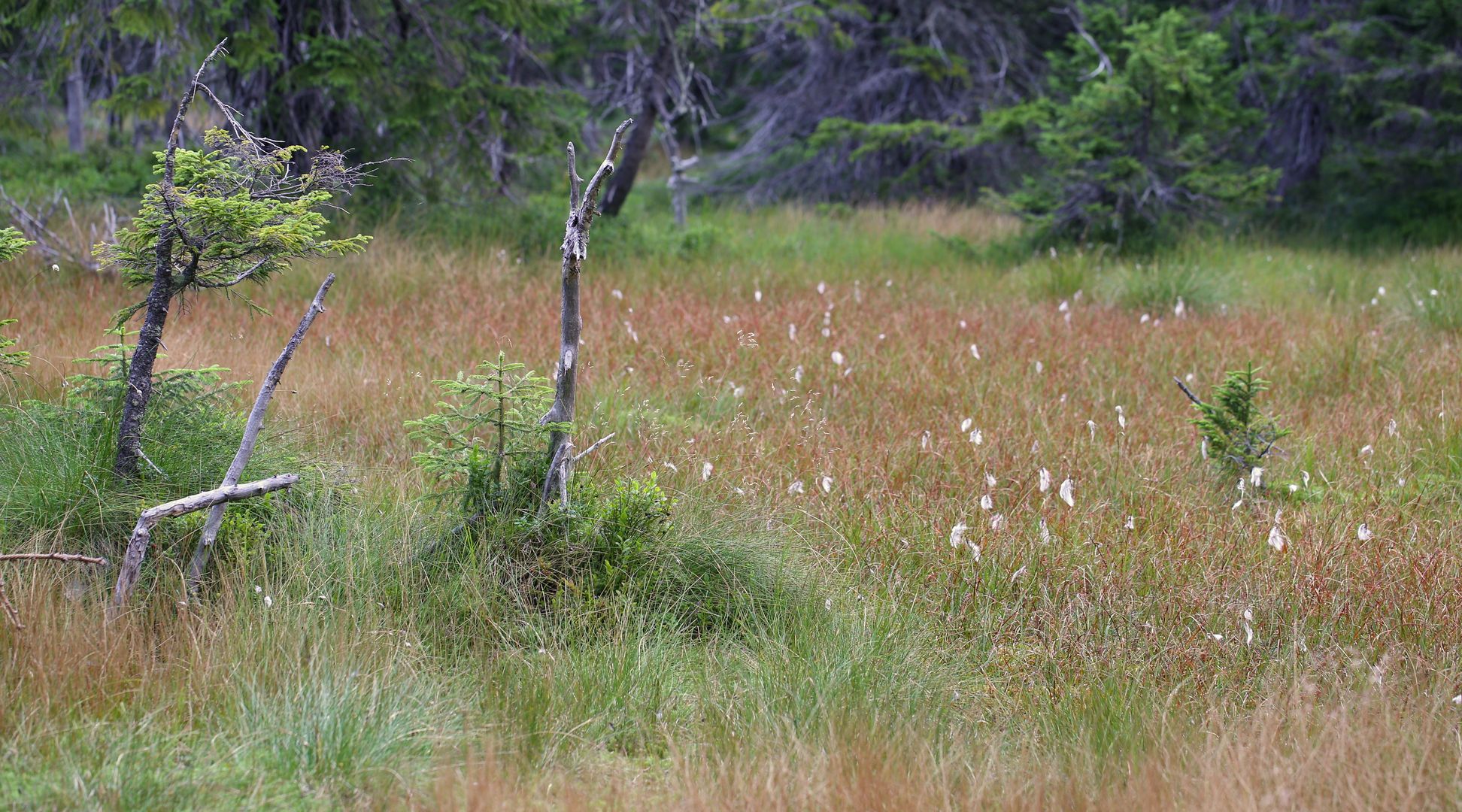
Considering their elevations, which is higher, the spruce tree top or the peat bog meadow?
the spruce tree top

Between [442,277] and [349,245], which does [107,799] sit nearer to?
[349,245]

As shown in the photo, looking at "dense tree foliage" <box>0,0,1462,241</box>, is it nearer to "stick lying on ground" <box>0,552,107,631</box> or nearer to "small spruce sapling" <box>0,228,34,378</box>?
"small spruce sapling" <box>0,228,34,378</box>

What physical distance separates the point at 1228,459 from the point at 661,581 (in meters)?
2.91

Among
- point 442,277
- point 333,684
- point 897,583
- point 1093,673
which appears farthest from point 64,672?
point 442,277

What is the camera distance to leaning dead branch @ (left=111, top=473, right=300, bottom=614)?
3.08 meters

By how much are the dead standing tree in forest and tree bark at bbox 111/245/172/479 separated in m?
1.25

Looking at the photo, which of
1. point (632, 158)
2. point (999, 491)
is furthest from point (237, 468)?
point (632, 158)

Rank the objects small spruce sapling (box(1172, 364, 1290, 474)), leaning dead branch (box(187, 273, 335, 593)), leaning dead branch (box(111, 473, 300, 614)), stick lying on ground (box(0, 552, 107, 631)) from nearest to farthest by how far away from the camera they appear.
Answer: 1. stick lying on ground (box(0, 552, 107, 631))
2. leaning dead branch (box(111, 473, 300, 614))
3. leaning dead branch (box(187, 273, 335, 593))
4. small spruce sapling (box(1172, 364, 1290, 474))

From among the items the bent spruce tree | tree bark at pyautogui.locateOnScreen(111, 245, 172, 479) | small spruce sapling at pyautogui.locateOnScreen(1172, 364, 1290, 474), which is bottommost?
small spruce sapling at pyautogui.locateOnScreen(1172, 364, 1290, 474)

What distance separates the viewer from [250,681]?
2.89 m

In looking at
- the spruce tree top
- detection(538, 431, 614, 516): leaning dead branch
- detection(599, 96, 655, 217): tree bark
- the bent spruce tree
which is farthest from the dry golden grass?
detection(599, 96, 655, 217): tree bark

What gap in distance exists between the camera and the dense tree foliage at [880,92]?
971 centimetres

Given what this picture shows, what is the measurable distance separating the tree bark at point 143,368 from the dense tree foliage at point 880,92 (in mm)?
5387

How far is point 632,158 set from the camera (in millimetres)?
12234
